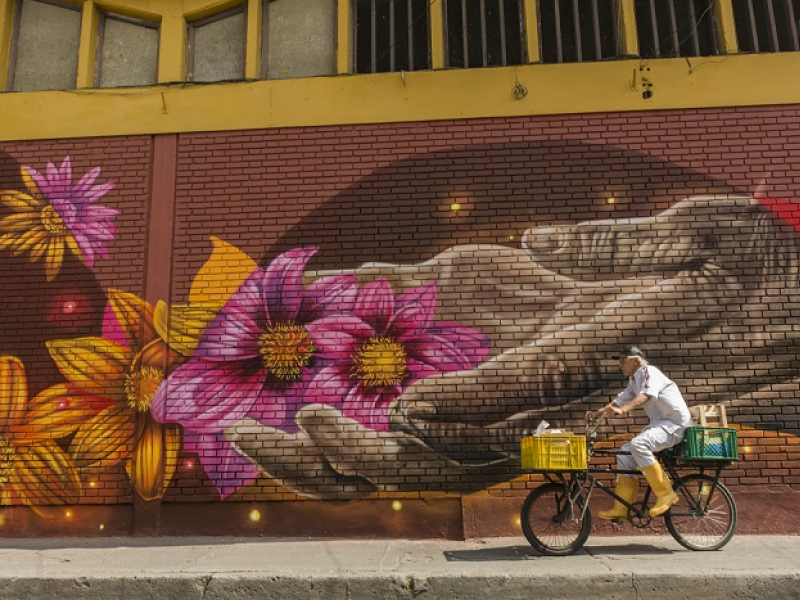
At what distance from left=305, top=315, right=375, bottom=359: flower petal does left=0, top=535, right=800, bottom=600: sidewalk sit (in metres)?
2.12

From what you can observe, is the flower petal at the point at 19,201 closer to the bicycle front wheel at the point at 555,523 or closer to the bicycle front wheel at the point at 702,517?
the bicycle front wheel at the point at 555,523

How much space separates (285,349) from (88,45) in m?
4.43

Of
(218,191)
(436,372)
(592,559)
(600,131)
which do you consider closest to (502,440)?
(436,372)

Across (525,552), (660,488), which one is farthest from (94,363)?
(660,488)

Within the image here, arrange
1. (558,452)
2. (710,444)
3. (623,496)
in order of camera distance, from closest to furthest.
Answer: (558,452), (710,444), (623,496)

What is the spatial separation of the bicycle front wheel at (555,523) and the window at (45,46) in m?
7.14

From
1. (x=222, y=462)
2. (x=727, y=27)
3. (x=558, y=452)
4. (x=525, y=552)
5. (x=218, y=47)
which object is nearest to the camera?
(x=558, y=452)

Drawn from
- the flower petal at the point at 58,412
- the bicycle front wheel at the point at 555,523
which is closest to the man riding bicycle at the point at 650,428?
the bicycle front wheel at the point at 555,523

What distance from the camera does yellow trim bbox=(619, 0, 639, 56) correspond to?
861 centimetres

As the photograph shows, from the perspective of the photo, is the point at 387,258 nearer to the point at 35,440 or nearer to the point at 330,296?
the point at 330,296

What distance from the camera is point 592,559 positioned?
607cm

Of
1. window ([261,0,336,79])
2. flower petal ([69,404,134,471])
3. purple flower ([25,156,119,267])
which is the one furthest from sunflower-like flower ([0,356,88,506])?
window ([261,0,336,79])

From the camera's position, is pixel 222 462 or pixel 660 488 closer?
pixel 660 488

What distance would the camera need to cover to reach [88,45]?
9094 millimetres
